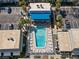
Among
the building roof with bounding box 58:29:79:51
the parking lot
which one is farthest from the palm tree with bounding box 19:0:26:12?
the building roof with bounding box 58:29:79:51

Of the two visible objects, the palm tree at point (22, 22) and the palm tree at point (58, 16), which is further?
the palm tree at point (58, 16)

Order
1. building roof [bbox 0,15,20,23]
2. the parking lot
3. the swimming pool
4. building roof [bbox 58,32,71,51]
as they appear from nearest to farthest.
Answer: building roof [bbox 58,32,71,51] < the swimming pool < the parking lot < building roof [bbox 0,15,20,23]

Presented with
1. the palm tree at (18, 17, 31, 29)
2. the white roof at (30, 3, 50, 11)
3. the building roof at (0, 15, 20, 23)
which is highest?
the white roof at (30, 3, 50, 11)

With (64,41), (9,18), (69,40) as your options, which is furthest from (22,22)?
(69,40)

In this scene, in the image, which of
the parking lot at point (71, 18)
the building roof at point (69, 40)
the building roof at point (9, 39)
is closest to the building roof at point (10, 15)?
the building roof at point (9, 39)

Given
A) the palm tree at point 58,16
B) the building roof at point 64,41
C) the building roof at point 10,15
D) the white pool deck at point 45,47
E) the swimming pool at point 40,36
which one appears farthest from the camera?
the building roof at point 10,15

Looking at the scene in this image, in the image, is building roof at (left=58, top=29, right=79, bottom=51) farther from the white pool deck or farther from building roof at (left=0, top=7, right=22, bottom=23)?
building roof at (left=0, top=7, right=22, bottom=23)

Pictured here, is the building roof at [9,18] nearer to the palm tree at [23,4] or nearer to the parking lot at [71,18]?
the palm tree at [23,4]
